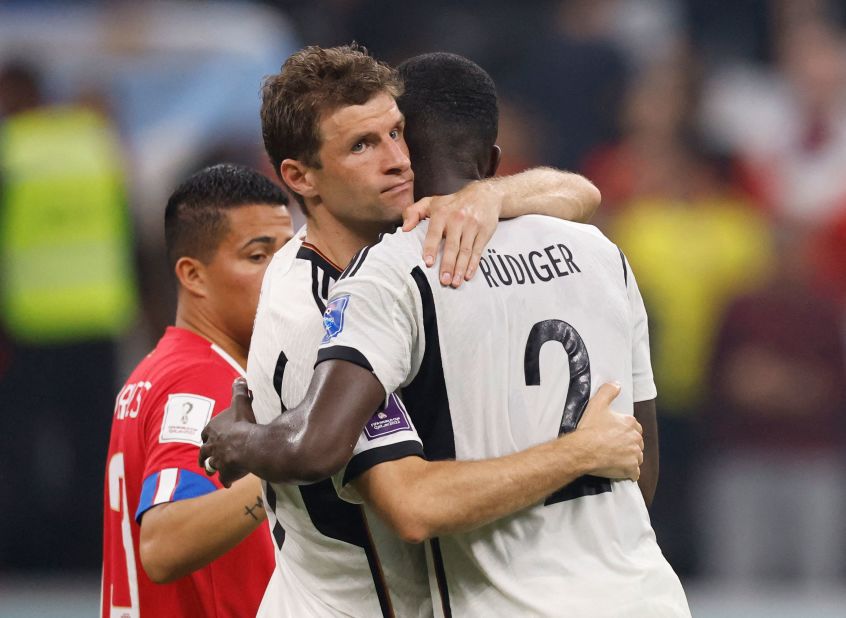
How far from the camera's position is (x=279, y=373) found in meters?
3.42

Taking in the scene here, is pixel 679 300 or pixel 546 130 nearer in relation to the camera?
pixel 679 300

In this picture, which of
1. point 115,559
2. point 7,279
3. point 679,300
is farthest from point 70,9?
point 115,559

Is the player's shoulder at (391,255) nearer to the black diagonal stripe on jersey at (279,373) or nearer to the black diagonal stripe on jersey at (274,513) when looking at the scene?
the black diagonal stripe on jersey at (279,373)

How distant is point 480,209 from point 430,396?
460mm

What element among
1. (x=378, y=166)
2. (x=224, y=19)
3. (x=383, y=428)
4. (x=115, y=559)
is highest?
(x=224, y=19)

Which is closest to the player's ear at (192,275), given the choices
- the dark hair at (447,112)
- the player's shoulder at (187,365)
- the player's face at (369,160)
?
the player's shoulder at (187,365)

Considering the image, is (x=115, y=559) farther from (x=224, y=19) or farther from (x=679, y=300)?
(x=224, y=19)

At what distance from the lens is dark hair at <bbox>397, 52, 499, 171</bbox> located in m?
3.54

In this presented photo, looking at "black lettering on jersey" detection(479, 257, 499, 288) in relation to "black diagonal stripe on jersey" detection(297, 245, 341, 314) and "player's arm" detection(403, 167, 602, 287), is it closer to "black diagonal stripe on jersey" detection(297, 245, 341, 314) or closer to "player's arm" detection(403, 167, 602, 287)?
"player's arm" detection(403, 167, 602, 287)

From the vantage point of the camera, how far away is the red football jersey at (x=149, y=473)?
13.6 feet

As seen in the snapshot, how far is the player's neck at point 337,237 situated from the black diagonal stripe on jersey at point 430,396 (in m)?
0.36

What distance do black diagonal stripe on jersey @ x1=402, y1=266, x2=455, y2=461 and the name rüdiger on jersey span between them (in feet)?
0.51

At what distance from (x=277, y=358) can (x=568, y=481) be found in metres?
0.73

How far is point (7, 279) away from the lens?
953cm
